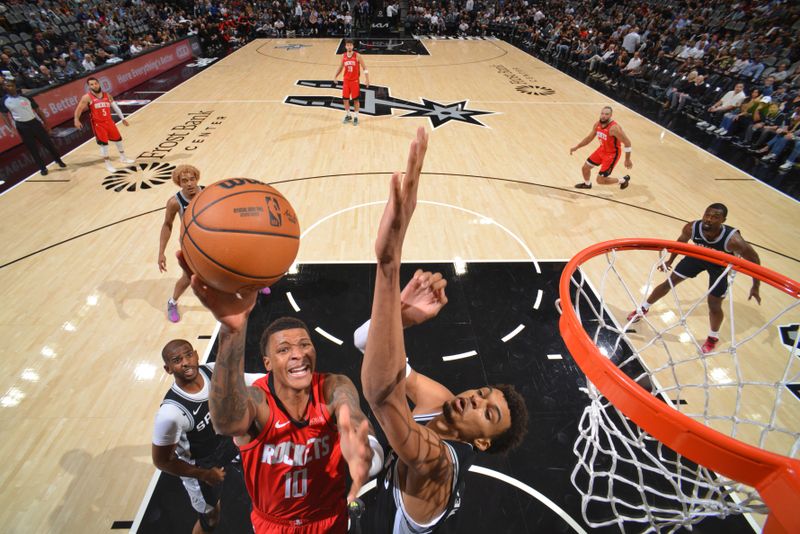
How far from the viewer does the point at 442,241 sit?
5766 millimetres

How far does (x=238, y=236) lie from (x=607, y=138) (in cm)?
668

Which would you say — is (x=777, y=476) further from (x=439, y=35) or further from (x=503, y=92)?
(x=439, y=35)

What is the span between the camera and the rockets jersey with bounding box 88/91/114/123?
6.95 metres

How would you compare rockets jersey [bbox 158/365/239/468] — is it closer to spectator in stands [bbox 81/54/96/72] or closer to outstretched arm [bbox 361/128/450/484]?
outstretched arm [bbox 361/128/450/484]

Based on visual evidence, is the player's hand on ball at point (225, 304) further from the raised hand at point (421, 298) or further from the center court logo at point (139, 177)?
the center court logo at point (139, 177)

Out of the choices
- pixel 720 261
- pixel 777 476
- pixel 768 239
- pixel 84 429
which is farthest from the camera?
pixel 768 239

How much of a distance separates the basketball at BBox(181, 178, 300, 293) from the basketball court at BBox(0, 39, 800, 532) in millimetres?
2296

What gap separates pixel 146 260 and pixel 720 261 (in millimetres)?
6054

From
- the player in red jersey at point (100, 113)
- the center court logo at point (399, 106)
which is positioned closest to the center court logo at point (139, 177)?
the player in red jersey at point (100, 113)

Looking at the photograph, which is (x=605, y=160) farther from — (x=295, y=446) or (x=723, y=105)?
(x=295, y=446)

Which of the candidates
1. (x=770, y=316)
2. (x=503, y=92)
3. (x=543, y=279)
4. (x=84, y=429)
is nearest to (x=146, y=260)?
(x=84, y=429)

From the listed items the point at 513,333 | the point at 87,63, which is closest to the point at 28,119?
the point at 87,63

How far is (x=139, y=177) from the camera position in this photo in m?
7.32

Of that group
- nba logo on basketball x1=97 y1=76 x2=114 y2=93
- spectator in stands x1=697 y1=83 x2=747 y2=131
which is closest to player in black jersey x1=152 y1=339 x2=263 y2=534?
nba logo on basketball x1=97 y1=76 x2=114 y2=93
